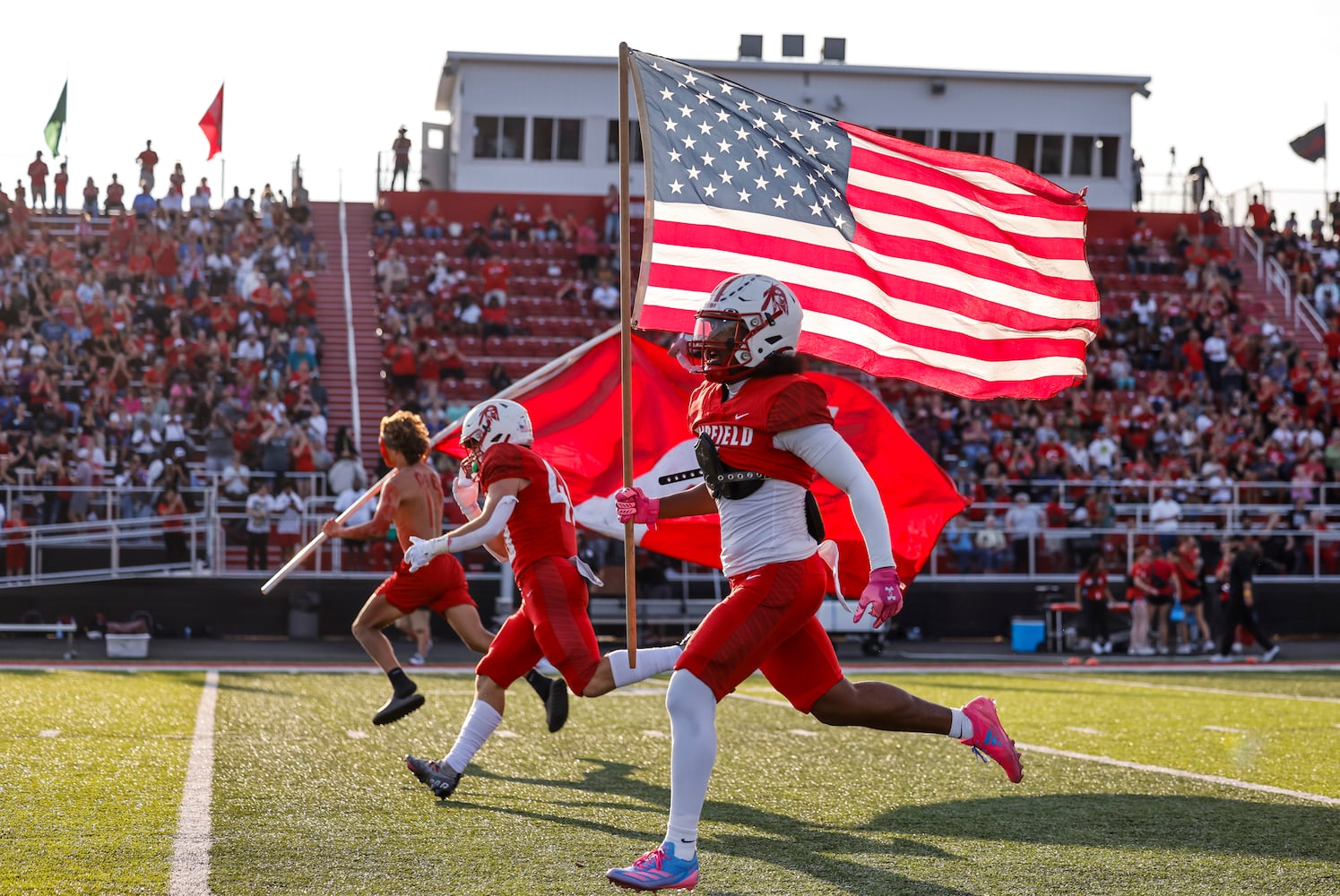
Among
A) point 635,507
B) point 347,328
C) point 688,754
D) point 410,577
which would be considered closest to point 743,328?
point 635,507

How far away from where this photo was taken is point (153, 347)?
24688 mm

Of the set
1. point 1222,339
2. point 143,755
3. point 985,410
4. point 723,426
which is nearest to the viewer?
point 723,426

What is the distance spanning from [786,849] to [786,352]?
1769mm

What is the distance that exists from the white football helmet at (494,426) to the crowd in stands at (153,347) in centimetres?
A: 1309

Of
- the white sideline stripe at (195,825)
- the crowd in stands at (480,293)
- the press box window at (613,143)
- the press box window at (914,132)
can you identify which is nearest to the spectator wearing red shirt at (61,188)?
the crowd in stands at (480,293)

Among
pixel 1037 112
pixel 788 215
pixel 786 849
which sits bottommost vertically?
pixel 786 849

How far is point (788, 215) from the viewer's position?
281 inches

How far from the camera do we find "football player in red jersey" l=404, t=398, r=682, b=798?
6.96 meters

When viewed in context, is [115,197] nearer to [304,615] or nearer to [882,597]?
[304,615]

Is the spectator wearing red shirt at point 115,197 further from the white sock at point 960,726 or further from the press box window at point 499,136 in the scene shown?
the white sock at point 960,726

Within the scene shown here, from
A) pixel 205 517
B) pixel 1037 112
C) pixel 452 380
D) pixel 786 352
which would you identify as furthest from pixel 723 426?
pixel 1037 112

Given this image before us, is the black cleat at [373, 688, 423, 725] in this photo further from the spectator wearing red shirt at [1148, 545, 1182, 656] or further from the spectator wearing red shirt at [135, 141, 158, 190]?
the spectator wearing red shirt at [135, 141, 158, 190]

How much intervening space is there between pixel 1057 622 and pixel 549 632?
1431 centimetres

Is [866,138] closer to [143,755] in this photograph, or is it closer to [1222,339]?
[143,755]
